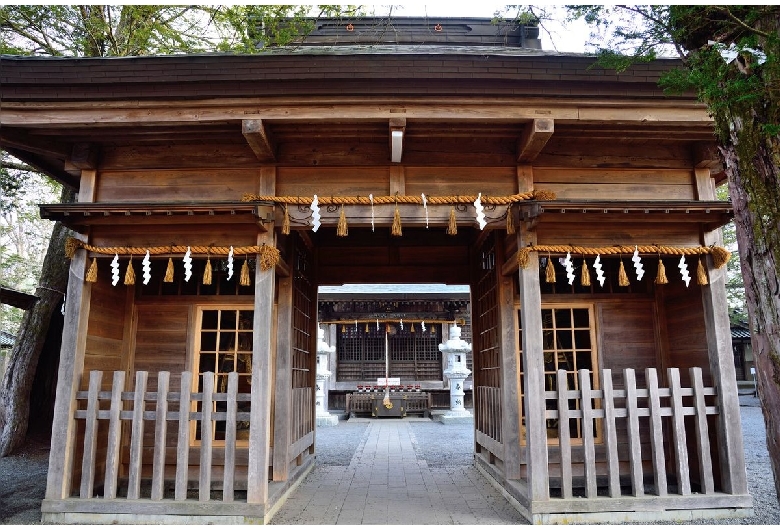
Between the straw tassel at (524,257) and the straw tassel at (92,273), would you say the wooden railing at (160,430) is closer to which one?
the straw tassel at (92,273)

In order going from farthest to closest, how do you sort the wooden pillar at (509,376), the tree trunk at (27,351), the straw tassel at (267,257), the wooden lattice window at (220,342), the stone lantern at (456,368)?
1. the stone lantern at (456,368)
2. the tree trunk at (27,351)
3. the wooden lattice window at (220,342)
4. the wooden pillar at (509,376)
5. the straw tassel at (267,257)

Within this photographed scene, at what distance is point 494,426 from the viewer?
648 centimetres

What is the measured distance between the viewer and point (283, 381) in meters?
5.91

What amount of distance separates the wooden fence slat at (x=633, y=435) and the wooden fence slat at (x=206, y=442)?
376 cm

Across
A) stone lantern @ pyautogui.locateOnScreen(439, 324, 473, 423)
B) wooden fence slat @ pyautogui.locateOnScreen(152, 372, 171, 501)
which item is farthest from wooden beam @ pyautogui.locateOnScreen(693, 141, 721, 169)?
stone lantern @ pyautogui.locateOnScreen(439, 324, 473, 423)

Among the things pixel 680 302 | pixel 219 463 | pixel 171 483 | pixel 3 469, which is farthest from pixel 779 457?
pixel 3 469

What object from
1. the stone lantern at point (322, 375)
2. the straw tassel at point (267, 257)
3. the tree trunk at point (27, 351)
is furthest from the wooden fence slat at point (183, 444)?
the stone lantern at point (322, 375)

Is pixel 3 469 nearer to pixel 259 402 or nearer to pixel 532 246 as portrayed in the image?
pixel 259 402

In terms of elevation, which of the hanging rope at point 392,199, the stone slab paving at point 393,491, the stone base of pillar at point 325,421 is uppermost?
the hanging rope at point 392,199

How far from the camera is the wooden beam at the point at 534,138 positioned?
4750 millimetres

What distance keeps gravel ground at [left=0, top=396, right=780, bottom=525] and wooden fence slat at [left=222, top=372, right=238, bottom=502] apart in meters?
1.70

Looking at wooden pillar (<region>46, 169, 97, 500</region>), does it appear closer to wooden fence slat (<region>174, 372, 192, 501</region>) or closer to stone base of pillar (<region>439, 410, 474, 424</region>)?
wooden fence slat (<region>174, 372, 192, 501</region>)

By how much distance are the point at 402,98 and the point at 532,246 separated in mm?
1825

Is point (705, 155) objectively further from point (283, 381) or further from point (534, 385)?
point (283, 381)
